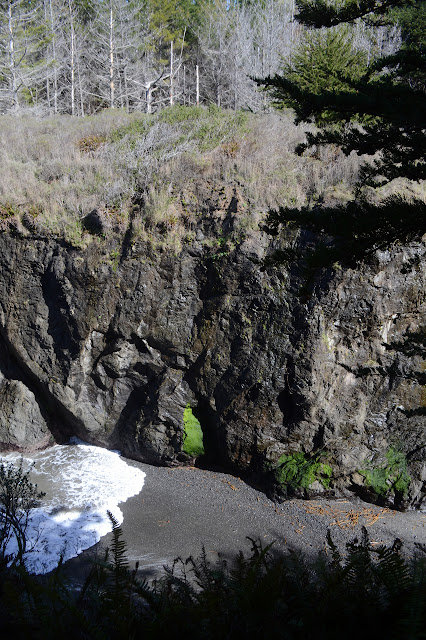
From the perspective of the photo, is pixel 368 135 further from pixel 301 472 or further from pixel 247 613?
pixel 301 472

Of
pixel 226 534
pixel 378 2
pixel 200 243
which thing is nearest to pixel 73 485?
pixel 226 534

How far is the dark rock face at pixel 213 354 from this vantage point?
9.03m

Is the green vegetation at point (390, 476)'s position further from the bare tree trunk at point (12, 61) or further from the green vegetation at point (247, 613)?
the bare tree trunk at point (12, 61)

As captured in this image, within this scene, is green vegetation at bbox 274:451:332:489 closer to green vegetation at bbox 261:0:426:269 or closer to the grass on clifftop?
the grass on clifftop

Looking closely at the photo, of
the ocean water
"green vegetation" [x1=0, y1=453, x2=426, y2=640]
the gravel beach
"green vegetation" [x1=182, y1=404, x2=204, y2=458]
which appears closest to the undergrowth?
"green vegetation" [x1=0, y1=453, x2=426, y2=640]

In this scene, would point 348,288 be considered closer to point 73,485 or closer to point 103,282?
point 103,282

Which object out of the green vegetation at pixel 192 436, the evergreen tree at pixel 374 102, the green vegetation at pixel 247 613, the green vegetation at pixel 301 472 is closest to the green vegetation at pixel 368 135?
the evergreen tree at pixel 374 102

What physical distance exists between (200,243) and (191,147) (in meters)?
3.78

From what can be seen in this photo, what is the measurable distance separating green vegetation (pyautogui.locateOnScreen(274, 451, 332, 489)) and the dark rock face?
0.20 metres

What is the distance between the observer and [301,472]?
8.93 m

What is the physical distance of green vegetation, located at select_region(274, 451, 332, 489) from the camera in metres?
8.86

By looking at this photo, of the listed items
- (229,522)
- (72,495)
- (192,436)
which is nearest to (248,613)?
(229,522)

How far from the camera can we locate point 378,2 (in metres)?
4.29

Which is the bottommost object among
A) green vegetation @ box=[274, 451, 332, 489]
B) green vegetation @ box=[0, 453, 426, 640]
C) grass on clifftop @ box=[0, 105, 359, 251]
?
green vegetation @ box=[274, 451, 332, 489]
